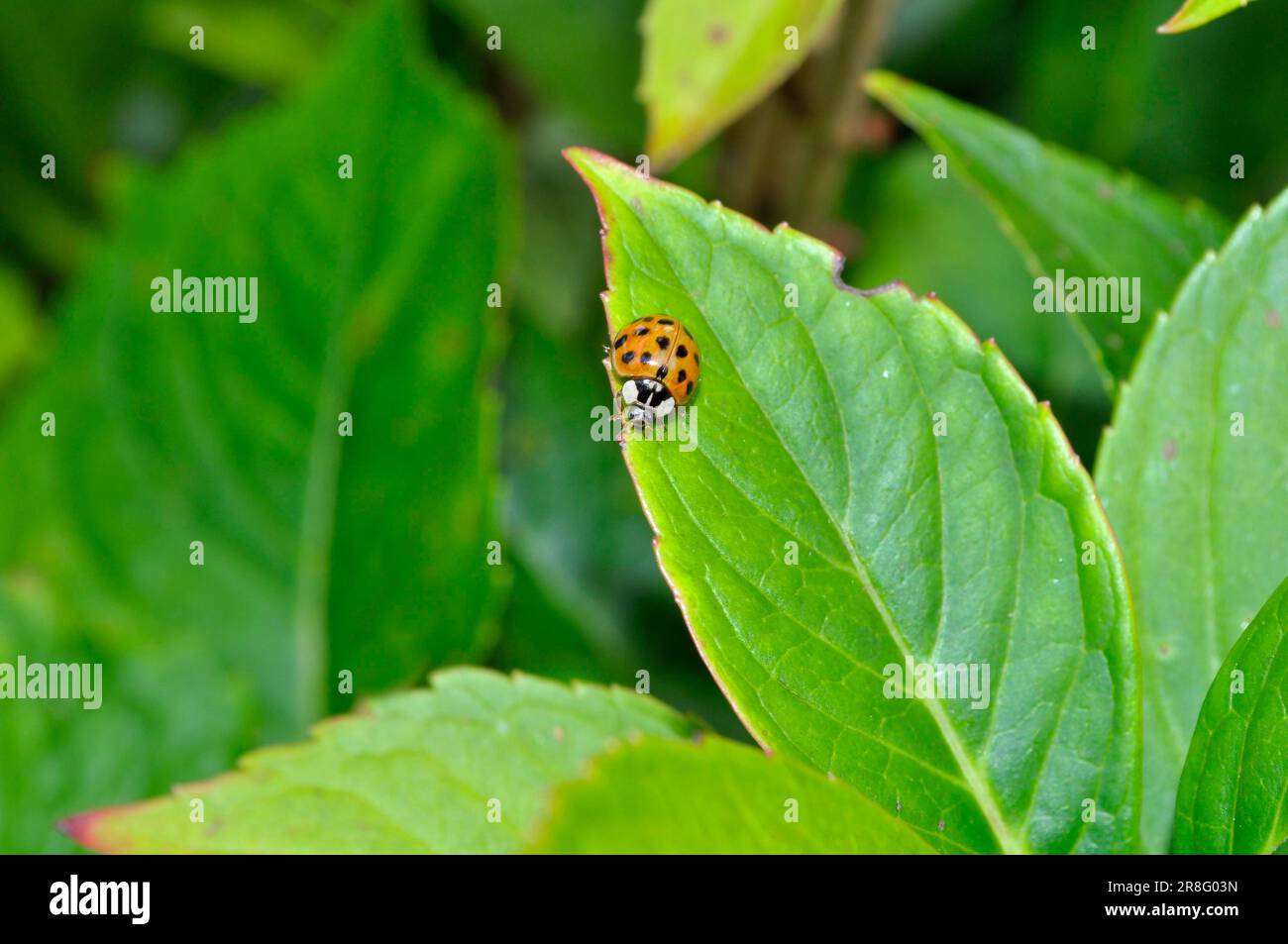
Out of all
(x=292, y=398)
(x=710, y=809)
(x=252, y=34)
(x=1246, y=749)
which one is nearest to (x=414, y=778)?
(x=710, y=809)

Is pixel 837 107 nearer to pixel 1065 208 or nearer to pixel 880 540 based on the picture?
pixel 1065 208

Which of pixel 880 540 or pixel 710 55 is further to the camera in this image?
pixel 710 55

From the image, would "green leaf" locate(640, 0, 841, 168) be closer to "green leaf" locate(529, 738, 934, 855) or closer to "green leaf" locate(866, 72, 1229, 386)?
"green leaf" locate(866, 72, 1229, 386)

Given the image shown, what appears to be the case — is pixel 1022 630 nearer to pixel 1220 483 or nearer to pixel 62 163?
pixel 1220 483

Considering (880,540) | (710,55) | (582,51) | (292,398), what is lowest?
(880,540)
